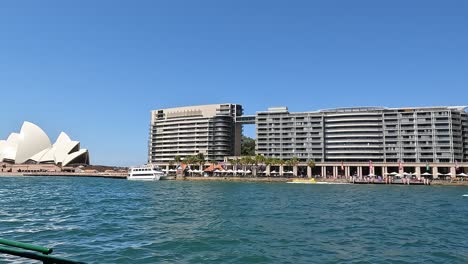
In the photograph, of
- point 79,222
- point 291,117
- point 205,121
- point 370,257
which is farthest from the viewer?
point 205,121

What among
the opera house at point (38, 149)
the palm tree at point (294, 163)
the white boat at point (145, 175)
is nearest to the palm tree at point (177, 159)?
the white boat at point (145, 175)

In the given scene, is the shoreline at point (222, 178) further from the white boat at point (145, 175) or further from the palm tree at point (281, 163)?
the palm tree at point (281, 163)

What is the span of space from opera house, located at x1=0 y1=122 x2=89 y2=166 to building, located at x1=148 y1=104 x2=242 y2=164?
35.5 m

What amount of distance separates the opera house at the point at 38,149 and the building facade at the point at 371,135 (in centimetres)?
9065

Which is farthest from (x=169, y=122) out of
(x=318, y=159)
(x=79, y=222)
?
(x=79, y=222)

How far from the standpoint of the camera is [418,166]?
456 feet

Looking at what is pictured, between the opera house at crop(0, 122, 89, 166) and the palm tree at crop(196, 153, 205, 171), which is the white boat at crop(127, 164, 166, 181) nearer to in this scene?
the palm tree at crop(196, 153, 205, 171)

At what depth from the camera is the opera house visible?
17945cm

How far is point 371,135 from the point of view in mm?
148125

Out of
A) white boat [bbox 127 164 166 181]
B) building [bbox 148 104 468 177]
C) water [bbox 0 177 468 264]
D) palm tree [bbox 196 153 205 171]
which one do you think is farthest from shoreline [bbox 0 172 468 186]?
water [bbox 0 177 468 264]

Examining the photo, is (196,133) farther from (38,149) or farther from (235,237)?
(235,237)

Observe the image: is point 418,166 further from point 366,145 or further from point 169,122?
point 169,122

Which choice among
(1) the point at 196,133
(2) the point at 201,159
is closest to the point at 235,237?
(2) the point at 201,159

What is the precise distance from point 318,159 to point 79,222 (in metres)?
139
